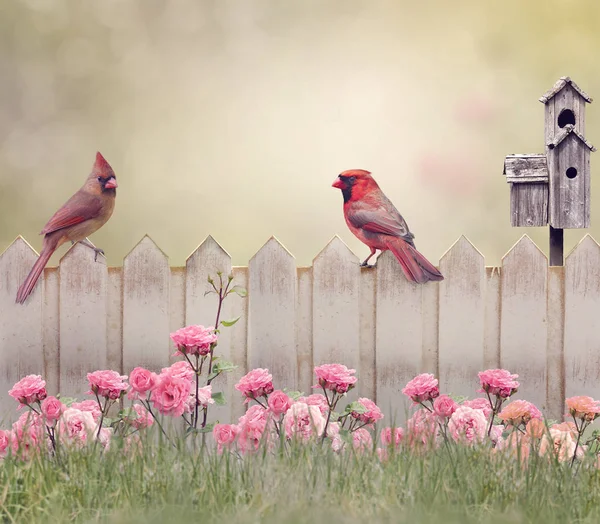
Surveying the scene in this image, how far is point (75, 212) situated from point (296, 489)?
2.00 metres

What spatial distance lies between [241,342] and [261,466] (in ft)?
4.23

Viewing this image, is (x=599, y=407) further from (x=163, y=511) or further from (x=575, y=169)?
(x=163, y=511)

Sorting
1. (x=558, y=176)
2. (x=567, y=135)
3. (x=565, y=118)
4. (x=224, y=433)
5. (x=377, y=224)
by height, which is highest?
(x=565, y=118)

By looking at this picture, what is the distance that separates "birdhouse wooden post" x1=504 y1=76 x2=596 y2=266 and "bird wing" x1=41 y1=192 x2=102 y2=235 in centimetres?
213

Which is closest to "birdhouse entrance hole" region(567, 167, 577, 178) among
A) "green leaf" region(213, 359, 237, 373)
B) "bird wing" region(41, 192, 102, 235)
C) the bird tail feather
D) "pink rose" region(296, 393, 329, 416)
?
the bird tail feather

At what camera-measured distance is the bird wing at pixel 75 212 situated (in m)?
3.41

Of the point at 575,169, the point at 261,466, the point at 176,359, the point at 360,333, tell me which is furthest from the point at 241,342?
the point at 575,169

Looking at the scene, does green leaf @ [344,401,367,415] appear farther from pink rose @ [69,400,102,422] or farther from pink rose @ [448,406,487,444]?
pink rose @ [69,400,102,422]

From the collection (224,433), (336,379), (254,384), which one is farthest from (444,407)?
(224,433)

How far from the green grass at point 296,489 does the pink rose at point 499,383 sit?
0.72 m

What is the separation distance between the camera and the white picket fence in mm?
3422

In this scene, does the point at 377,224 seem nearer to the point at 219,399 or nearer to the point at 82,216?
the point at 219,399

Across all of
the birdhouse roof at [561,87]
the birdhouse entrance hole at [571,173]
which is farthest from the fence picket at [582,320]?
the birdhouse roof at [561,87]

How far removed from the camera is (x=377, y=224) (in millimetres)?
3340
